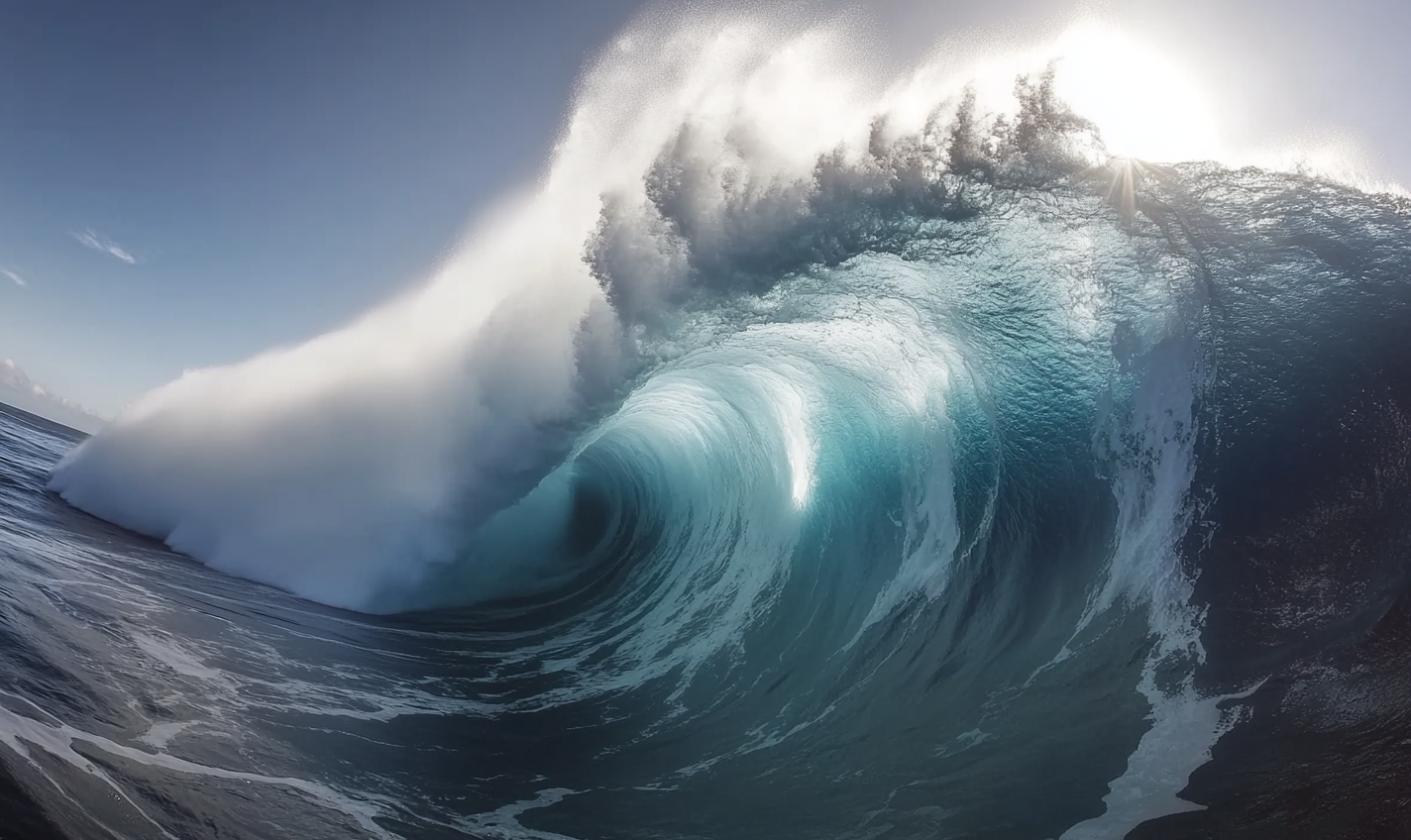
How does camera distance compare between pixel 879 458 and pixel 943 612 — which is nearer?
pixel 943 612

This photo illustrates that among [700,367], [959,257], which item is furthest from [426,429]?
[959,257]

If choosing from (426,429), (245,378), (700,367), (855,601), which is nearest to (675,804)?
(855,601)

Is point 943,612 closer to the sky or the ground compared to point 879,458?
closer to the ground

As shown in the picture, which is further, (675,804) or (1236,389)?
(1236,389)

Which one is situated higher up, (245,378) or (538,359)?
(538,359)

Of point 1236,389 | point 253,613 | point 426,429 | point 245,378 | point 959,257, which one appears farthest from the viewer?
point 245,378

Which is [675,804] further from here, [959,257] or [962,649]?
[959,257]

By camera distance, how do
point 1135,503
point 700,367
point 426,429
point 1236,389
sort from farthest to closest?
point 700,367, point 426,429, point 1135,503, point 1236,389

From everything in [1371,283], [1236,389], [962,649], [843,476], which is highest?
[1371,283]
